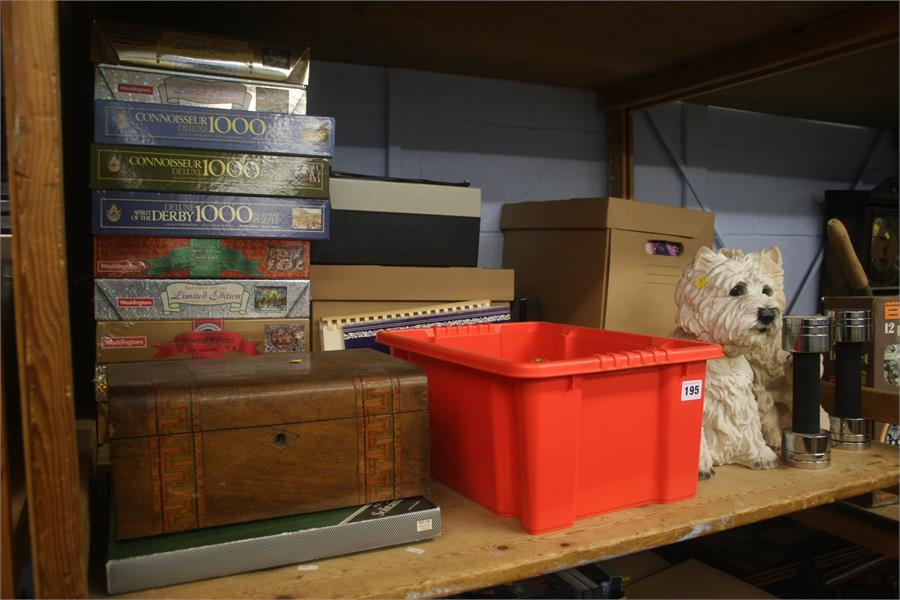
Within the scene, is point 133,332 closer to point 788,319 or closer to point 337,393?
point 337,393

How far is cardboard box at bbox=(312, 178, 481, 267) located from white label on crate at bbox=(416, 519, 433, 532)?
0.59 m

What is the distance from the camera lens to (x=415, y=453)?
760 mm

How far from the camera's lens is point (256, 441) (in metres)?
0.68

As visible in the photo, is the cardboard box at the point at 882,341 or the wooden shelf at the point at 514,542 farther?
the cardboard box at the point at 882,341

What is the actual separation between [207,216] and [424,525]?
1.79 ft

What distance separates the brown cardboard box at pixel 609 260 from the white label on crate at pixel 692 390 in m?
0.49

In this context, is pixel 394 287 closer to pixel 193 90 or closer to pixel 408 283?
pixel 408 283

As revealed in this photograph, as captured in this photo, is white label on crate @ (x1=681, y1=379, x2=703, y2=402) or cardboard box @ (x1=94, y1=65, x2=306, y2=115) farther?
cardboard box @ (x1=94, y1=65, x2=306, y2=115)

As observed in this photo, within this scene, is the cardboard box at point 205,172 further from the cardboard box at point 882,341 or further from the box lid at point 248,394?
the cardboard box at point 882,341

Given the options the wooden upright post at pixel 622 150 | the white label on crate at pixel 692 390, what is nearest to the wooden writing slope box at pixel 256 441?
the white label on crate at pixel 692 390

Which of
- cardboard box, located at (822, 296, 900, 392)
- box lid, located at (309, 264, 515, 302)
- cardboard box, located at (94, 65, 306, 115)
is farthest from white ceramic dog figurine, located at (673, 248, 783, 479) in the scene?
cardboard box, located at (94, 65, 306, 115)

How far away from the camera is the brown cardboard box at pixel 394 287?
1.17m

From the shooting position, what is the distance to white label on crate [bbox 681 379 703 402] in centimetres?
85

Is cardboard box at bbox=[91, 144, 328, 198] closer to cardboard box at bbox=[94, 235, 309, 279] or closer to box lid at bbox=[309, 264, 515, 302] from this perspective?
cardboard box at bbox=[94, 235, 309, 279]
